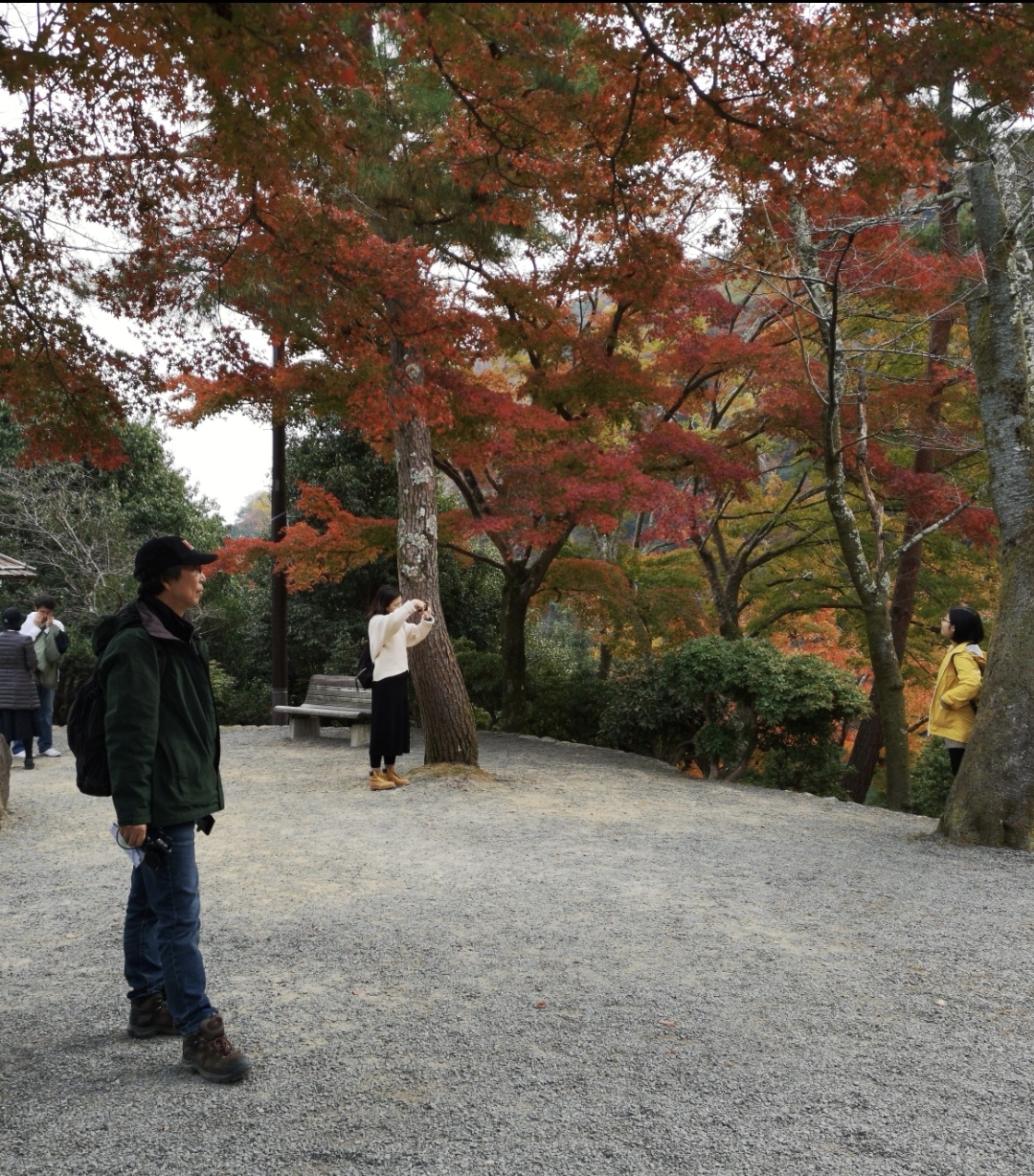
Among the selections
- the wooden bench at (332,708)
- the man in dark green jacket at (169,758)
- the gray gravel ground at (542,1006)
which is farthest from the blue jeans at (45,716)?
the man in dark green jacket at (169,758)

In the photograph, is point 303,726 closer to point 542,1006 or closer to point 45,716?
point 45,716

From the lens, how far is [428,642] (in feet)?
32.0

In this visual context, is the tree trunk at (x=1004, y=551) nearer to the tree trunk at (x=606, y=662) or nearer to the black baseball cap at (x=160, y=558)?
the black baseball cap at (x=160, y=558)

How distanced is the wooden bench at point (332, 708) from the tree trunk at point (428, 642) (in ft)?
8.88

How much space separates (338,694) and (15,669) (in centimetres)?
430

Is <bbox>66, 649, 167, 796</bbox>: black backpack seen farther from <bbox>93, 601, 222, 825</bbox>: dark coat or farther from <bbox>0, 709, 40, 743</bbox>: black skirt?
<bbox>0, 709, 40, 743</bbox>: black skirt

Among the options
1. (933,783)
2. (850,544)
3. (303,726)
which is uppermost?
(850,544)

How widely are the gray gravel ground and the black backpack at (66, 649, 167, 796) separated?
94 centimetres

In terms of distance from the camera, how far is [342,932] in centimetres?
476

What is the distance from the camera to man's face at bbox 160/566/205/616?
3.37 meters

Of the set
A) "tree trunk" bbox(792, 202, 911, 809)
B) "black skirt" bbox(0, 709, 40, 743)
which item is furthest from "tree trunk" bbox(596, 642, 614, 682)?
"black skirt" bbox(0, 709, 40, 743)

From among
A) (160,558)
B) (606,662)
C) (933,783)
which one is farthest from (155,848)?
(606,662)

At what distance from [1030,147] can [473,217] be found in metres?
5.29

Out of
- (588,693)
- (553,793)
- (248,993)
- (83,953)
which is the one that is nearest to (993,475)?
(553,793)
